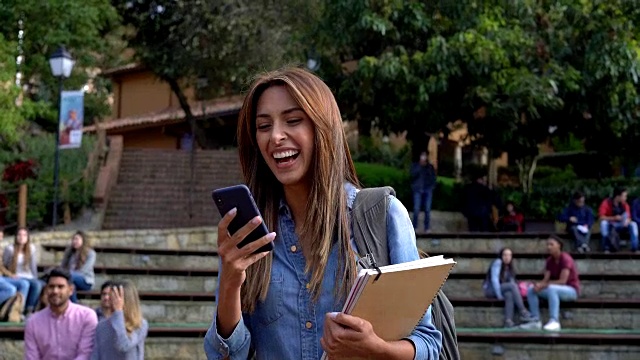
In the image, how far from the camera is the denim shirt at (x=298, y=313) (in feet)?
7.82

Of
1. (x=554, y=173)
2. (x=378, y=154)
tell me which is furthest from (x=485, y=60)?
(x=554, y=173)

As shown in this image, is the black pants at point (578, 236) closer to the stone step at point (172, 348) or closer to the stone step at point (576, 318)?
the stone step at point (576, 318)

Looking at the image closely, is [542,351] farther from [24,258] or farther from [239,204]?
[239,204]

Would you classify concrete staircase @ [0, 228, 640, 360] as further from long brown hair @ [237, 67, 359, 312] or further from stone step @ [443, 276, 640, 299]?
→ long brown hair @ [237, 67, 359, 312]

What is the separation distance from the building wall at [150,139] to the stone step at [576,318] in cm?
2755

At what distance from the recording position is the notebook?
217 centimetres

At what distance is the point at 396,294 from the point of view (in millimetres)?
2225

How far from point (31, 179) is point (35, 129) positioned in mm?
12312

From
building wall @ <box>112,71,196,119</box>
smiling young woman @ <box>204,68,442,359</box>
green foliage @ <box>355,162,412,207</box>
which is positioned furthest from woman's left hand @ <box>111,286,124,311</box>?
building wall @ <box>112,71,196,119</box>

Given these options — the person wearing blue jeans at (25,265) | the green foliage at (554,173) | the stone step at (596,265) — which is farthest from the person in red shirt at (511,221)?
the person wearing blue jeans at (25,265)

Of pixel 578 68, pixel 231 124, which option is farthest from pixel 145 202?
pixel 231 124

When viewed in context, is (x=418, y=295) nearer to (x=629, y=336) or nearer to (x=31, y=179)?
(x=629, y=336)

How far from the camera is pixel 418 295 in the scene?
7.48 feet

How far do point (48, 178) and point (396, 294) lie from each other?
2147cm
